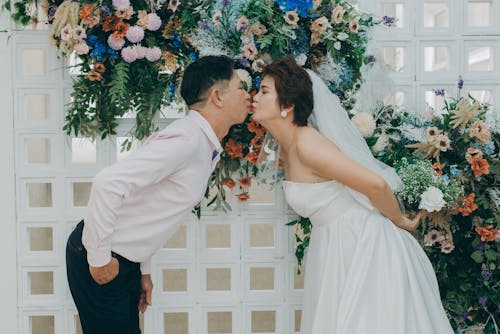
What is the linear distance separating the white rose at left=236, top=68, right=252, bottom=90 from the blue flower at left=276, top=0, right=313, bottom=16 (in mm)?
290

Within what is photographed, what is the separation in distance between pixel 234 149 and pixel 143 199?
0.54m

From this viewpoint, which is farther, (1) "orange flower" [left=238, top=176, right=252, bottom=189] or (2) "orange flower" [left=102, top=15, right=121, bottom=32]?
(1) "orange flower" [left=238, top=176, right=252, bottom=189]

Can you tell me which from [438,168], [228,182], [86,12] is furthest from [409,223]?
[86,12]

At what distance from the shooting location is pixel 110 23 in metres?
Result: 2.36

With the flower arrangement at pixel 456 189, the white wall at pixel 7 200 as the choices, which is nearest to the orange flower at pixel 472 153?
the flower arrangement at pixel 456 189

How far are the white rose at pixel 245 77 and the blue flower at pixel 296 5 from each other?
0.29m

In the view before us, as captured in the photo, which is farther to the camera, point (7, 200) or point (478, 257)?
point (7, 200)

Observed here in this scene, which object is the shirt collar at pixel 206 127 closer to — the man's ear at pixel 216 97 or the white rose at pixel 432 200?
the man's ear at pixel 216 97

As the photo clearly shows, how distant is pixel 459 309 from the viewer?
2498 mm

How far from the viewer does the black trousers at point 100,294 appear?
2068 mm

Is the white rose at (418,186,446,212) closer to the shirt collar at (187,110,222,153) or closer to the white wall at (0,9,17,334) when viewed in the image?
the shirt collar at (187,110,222,153)

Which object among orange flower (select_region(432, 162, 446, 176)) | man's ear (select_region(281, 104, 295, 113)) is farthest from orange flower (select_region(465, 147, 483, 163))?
man's ear (select_region(281, 104, 295, 113))

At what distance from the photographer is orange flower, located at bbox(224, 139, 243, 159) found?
247 cm

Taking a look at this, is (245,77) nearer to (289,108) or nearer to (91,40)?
(289,108)
